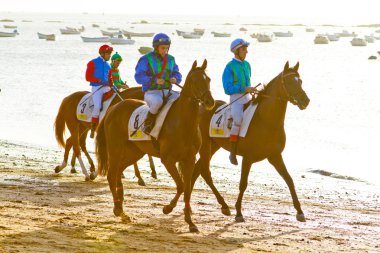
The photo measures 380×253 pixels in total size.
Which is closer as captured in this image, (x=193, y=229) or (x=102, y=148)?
(x=193, y=229)

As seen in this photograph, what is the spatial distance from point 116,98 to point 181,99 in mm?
5660

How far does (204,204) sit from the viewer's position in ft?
48.6

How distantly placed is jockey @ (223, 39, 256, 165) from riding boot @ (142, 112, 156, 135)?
1943 millimetres

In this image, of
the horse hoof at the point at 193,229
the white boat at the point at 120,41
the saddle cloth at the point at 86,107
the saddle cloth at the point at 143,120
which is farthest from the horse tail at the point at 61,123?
the white boat at the point at 120,41

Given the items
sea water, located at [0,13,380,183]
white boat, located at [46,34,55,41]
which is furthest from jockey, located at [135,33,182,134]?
white boat, located at [46,34,55,41]

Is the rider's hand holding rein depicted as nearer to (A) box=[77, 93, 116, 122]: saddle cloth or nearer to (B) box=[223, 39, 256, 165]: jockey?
(B) box=[223, 39, 256, 165]: jockey

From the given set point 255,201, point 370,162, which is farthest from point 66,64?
point 255,201

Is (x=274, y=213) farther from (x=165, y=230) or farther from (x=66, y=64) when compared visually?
(x=66, y=64)

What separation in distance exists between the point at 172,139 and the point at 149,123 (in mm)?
534

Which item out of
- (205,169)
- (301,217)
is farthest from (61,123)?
(301,217)

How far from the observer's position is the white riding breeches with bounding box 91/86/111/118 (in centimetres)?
1775

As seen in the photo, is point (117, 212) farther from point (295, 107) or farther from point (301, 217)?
point (295, 107)

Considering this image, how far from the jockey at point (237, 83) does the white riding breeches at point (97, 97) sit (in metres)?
4.12

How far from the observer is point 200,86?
467 inches
